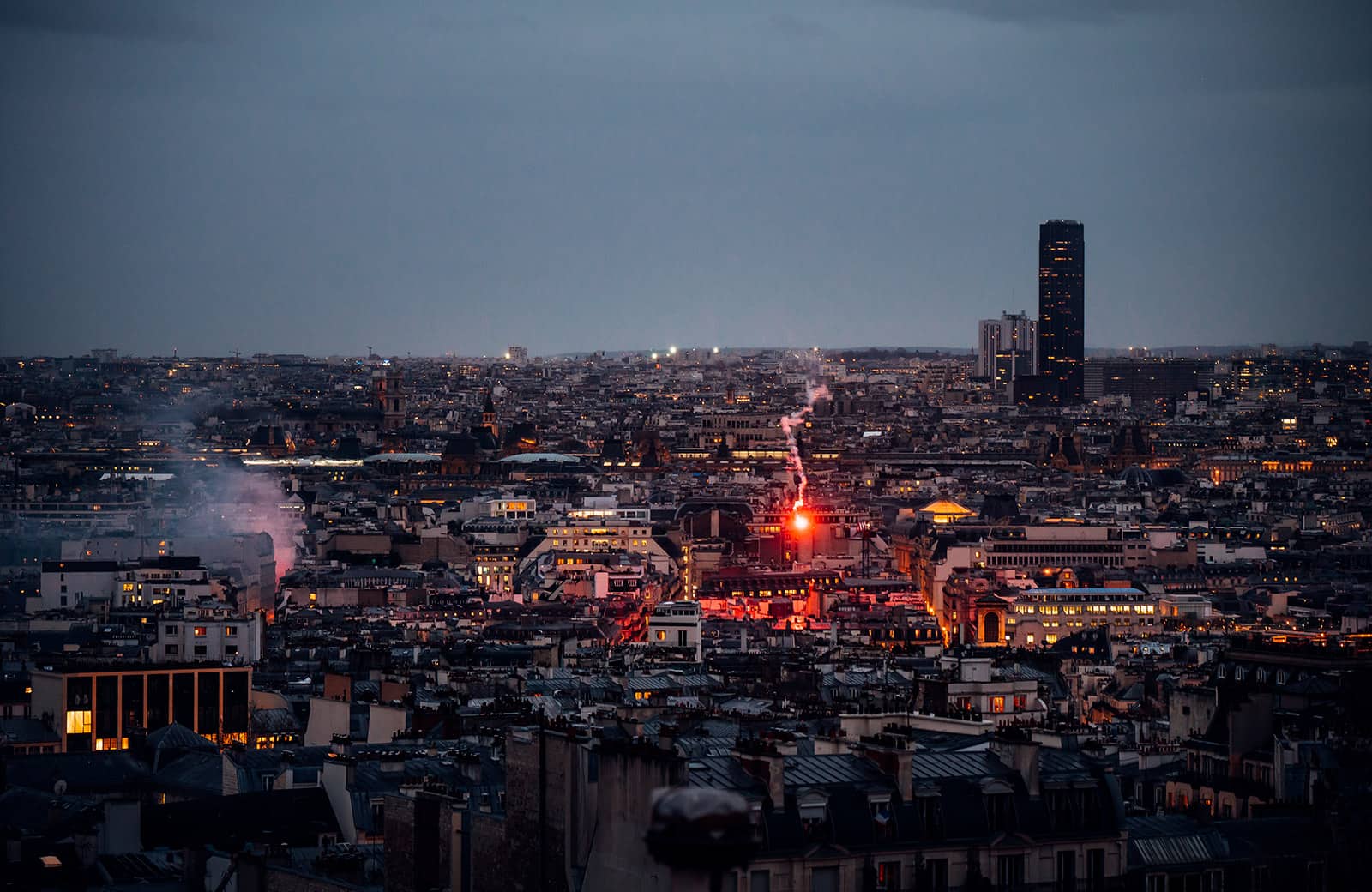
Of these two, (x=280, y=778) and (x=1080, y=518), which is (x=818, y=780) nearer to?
(x=280, y=778)

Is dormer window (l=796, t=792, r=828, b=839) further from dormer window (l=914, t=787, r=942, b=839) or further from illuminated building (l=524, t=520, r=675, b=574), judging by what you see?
illuminated building (l=524, t=520, r=675, b=574)

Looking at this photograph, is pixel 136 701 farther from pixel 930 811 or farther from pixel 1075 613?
pixel 1075 613

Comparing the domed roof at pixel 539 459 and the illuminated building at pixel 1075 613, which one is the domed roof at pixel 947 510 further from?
the domed roof at pixel 539 459

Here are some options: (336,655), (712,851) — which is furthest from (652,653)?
(712,851)

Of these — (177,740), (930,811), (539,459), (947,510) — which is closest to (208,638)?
(177,740)

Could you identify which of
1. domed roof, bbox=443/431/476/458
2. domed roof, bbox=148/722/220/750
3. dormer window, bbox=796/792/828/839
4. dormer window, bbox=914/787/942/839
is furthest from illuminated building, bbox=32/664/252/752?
domed roof, bbox=443/431/476/458

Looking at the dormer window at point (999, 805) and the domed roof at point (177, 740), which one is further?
the domed roof at point (177, 740)

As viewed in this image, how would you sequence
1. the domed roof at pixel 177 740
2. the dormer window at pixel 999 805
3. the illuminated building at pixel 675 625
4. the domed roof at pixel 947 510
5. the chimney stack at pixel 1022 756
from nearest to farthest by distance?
1. the dormer window at pixel 999 805
2. the chimney stack at pixel 1022 756
3. the domed roof at pixel 177 740
4. the illuminated building at pixel 675 625
5. the domed roof at pixel 947 510

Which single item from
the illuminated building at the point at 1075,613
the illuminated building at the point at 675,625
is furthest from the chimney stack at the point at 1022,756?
the illuminated building at the point at 1075,613
